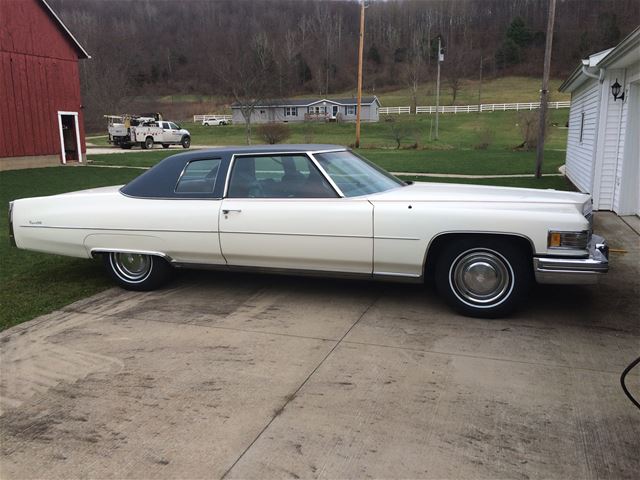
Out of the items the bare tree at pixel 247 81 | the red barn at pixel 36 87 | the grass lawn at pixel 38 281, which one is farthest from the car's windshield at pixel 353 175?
the bare tree at pixel 247 81

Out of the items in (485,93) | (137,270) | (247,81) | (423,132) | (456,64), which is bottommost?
(137,270)

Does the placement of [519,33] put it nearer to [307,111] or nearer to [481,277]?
[307,111]

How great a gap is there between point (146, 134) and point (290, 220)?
117ft

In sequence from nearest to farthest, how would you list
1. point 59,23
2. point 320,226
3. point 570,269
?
1. point 570,269
2. point 320,226
3. point 59,23

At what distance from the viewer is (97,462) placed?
8.87ft

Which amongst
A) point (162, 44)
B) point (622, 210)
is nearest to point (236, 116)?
point (162, 44)

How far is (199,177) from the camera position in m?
5.35

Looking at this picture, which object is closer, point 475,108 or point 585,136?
point 585,136

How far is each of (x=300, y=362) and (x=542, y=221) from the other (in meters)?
2.20

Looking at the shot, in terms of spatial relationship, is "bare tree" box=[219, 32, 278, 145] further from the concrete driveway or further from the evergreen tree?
the evergreen tree

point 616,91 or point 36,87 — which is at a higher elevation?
point 36,87

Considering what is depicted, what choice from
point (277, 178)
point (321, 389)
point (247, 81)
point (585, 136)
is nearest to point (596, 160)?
point (585, 136)

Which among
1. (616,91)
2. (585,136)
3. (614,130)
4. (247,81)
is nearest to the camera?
(616,91)

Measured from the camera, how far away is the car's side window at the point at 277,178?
496 centimetres
